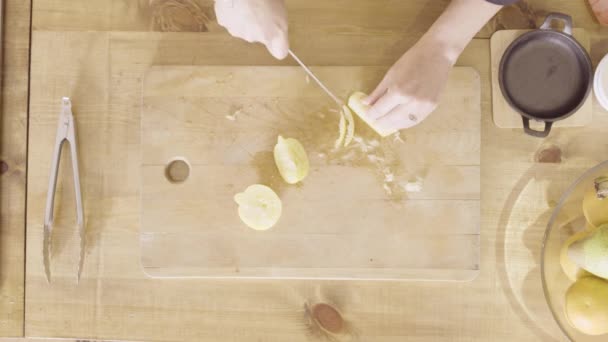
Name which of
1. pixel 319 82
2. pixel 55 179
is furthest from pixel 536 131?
pixel 55 179

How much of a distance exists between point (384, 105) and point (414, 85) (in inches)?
3.3

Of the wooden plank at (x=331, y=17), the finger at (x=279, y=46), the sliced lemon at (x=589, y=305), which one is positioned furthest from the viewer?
the wooden plank at (x=331, y=17)

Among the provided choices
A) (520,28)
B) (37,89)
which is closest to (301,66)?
(520,28)

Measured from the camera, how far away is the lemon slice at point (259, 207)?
1.21 metres

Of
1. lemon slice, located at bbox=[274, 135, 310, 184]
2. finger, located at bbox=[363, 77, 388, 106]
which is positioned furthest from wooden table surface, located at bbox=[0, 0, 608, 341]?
lemon slice, located at bbox=[274, 135, 310, 184]

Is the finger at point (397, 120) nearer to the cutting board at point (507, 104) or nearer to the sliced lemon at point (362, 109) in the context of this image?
the sliced lemon at point (362, 109)

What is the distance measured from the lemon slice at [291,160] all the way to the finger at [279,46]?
0.20 m

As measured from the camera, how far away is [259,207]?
1211mm

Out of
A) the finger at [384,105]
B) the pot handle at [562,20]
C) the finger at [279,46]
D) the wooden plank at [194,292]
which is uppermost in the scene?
the pot handle at [562,20]

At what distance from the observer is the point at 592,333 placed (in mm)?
1085

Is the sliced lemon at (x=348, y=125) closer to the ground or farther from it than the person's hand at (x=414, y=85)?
closer to the ground

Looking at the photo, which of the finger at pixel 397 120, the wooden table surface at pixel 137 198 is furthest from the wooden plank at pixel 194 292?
the finger at pixel 397 120

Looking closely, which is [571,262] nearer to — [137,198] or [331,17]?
[331,17]

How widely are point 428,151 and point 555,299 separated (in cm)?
45
